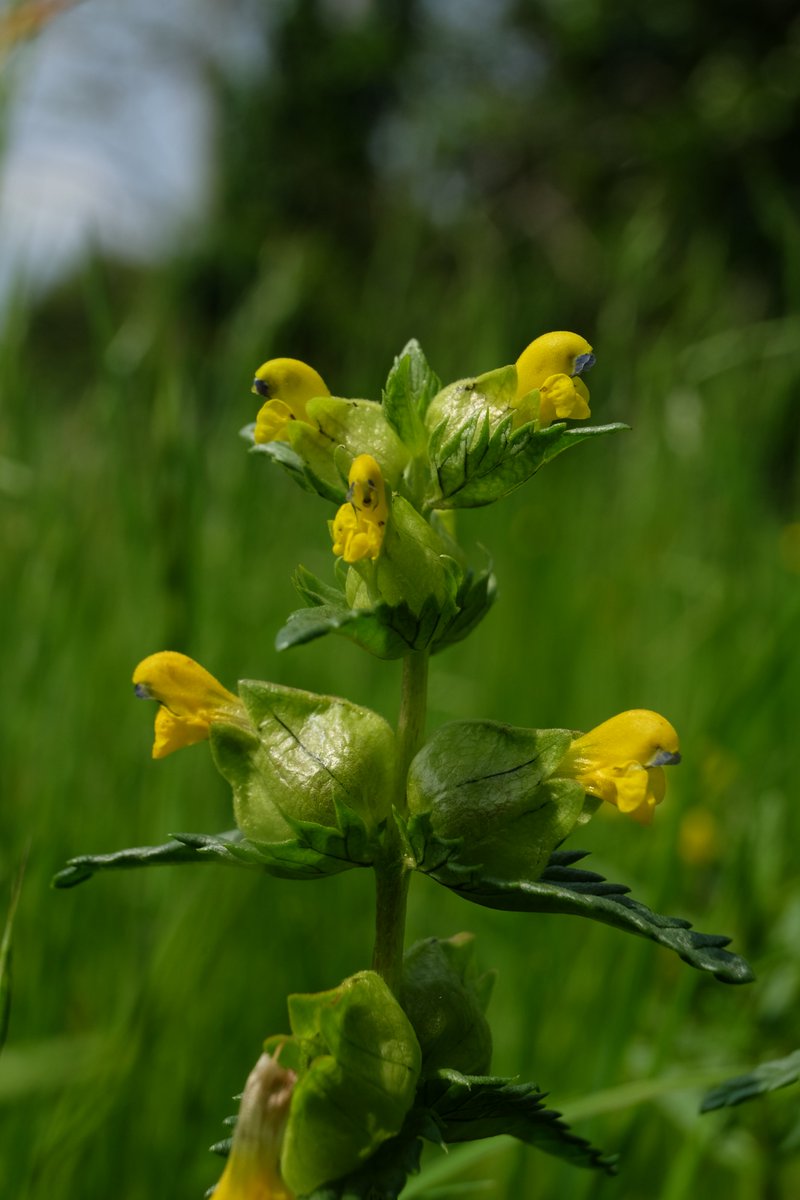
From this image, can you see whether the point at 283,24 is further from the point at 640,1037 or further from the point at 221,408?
the point at 640,1037

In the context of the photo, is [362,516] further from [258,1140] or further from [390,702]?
Result: [390,702]

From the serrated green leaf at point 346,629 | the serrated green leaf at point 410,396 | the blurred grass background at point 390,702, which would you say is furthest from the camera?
the blurred grass background at point 390,702

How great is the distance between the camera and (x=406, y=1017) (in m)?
0.41

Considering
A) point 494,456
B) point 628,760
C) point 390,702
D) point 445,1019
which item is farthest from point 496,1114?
point 390,702

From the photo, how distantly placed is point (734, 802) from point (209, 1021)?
58 cm

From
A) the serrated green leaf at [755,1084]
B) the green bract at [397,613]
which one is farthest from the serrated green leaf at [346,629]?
the serrated green leaf at [755,1084]

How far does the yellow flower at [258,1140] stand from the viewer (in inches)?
15.3

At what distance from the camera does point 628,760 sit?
459mm

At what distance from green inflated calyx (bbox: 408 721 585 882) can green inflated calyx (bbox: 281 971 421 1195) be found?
2.5 inches

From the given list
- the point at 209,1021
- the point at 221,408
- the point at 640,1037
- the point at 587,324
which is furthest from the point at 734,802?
the point at 587,324

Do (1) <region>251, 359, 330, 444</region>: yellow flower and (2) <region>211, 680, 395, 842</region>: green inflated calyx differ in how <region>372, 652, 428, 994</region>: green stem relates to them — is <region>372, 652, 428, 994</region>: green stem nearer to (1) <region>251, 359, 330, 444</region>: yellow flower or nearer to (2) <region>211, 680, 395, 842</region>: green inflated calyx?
(2) <region>211, 680, 395, 842</region>: green inflated calyx

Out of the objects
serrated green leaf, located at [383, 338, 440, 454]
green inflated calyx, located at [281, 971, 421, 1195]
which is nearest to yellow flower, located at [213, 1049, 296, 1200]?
green inflated calyx, located at [281, 971, 421, 1195]

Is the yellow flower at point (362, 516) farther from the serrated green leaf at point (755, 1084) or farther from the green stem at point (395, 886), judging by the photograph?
the serrated green leaf at point (755, 1084)

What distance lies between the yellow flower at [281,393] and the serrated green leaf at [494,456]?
0.24 feet
